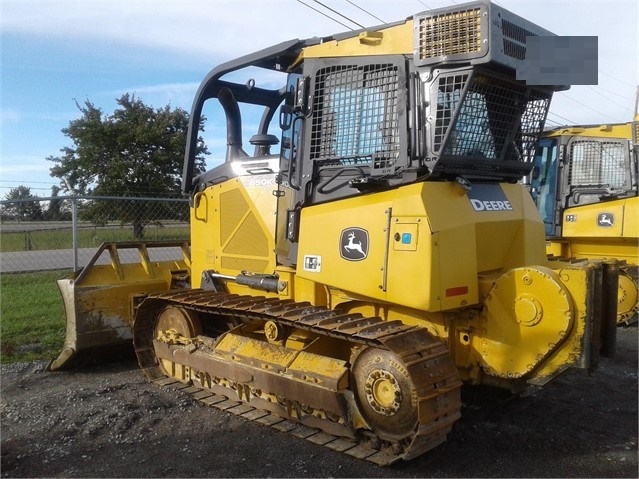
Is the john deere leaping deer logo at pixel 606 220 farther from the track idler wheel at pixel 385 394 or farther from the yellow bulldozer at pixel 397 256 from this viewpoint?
the track idler wheel at pixel 385 394

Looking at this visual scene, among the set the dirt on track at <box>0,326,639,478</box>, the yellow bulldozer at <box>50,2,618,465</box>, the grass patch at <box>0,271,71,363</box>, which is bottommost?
the dirt on track at <box>0,326,639,478</box>

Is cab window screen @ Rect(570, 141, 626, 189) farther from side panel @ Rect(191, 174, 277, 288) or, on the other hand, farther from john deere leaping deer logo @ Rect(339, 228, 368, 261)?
john deere leaping deer logo @ Rect(339, 228, 368, 261)

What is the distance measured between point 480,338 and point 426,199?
3.60ft

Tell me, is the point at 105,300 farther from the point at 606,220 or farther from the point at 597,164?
the point at 597,164

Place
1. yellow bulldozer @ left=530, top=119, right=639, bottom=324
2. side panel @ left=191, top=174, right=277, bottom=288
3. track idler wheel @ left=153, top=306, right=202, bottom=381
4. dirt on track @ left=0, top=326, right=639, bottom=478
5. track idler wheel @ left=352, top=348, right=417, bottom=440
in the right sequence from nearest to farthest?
track idler wheel @ left=352, top=348, right=417, bottom=440, dirt on track @ left=0, top=326, right=639, bottom=478, side panel @ left=191, top=174, right=277, bottom=288, track idler wheel @ left=153, top=306, right=202, bottom=381, yellow bulldozer @ left=530, top=119, right=639, bottom=324

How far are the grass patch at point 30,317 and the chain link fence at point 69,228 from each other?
1.17 ft

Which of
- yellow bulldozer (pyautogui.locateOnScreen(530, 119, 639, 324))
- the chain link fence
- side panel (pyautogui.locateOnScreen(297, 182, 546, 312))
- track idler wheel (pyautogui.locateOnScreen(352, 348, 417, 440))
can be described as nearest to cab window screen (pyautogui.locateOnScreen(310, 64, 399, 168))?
side panel (pyautogui.locateOnScreen(297, 182, 546, 312))

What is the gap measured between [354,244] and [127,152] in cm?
1903

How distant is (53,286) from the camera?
33.7 feet

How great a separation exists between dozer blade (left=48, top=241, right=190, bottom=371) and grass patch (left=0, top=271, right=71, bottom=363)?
0.81m

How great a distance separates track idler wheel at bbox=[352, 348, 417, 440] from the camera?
3.99 meters

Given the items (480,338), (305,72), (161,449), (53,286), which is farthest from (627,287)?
(53,286)

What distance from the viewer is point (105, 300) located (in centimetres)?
674

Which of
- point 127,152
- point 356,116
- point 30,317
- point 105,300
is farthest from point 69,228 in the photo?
point 127,152
